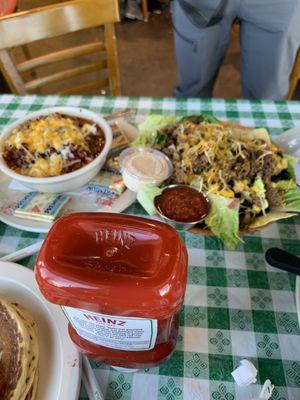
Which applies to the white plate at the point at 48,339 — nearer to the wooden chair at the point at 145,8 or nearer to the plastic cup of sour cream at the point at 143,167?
the plastic cup of sour cream at the point at 143,167

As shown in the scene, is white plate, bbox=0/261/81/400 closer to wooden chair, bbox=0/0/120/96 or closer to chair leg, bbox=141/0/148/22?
wooden chair, bbox=0/0/120/96

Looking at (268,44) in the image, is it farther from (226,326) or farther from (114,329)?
(114,329)

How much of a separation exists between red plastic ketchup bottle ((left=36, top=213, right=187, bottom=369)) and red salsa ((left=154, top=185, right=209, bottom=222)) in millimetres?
299

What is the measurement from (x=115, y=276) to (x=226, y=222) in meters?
0.44

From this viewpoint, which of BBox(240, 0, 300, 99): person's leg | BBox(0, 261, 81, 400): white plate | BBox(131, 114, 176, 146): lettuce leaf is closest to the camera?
BBox(0, 261, 81, 400): white plate

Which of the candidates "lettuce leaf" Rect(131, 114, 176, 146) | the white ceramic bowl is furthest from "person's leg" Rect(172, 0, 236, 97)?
the white ceramic bowl

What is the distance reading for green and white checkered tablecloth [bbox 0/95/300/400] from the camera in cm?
65

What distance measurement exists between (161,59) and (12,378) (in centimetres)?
365

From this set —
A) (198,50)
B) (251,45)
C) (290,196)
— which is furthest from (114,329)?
(251,45)

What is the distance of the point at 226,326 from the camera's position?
0.74 m

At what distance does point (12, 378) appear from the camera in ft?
1.91

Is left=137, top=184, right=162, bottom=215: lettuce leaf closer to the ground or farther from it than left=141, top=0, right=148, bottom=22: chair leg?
farther from it

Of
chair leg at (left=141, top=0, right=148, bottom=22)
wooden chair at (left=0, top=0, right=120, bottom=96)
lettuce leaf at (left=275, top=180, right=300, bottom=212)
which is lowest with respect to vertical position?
chair leg at (left=141, top=0, right=148, bottom=22)

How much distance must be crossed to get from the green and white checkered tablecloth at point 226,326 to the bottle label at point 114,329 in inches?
4.7
